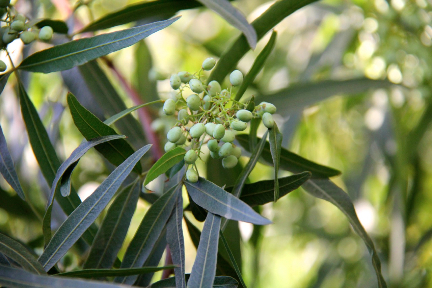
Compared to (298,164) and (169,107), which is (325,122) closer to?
(298,164)

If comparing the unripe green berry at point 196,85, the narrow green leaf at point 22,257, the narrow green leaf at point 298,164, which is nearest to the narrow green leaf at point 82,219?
the narrow green leaf at point 22,257

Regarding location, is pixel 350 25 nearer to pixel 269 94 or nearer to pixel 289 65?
pixel 289 65

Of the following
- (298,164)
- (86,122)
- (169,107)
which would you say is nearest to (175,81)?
(169,107)

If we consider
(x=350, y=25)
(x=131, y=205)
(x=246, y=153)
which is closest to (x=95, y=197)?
(x=131, y=205)

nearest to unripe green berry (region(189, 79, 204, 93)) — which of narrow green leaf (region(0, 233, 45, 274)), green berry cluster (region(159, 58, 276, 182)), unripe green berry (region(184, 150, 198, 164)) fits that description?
green berry cluster (region(159, 58, 276, 182))

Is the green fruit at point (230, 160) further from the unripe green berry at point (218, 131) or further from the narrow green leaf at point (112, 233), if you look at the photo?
the narrow green leaf at point (112, 233)

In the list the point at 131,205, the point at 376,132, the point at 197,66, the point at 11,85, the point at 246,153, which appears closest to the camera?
the point at 131,205
